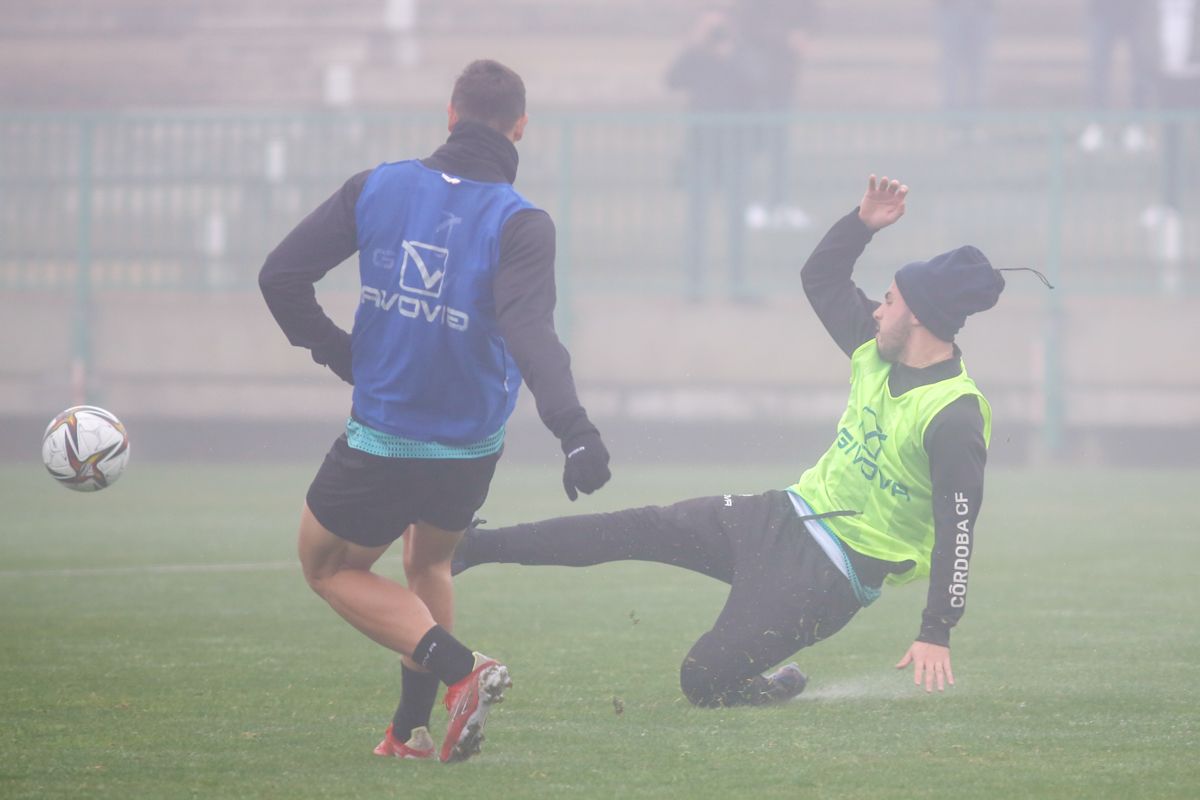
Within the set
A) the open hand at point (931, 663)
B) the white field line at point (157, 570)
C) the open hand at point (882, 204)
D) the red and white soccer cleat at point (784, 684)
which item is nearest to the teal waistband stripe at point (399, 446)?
the open hand at point (931, 663)

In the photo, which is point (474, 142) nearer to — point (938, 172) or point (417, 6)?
point (938, 172)

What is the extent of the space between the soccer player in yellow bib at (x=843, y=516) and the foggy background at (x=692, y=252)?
9672 millimetres

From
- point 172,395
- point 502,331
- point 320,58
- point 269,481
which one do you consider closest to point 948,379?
point 502,331

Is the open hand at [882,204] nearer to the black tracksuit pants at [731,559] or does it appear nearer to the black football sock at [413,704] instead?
the black tracksuit pants at [731,559]

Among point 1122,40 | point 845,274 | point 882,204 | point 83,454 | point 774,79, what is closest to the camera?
point 882,204

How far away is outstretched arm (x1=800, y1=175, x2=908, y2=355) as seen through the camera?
6184 millimetres

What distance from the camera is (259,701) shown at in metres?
5.86

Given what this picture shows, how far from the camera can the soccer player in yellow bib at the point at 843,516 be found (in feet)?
18.8

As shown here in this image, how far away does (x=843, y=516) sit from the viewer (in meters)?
5.95

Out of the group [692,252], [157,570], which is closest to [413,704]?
[157,570]

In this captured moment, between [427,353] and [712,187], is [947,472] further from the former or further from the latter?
[712,187]

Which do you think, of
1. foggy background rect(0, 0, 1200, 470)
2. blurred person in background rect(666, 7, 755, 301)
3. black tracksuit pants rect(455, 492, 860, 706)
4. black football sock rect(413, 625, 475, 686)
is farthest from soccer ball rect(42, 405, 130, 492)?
blurred person in background rect(666, 7, 755, 301)

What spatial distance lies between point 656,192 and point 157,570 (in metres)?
8.26

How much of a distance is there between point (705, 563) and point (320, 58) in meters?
17.5
